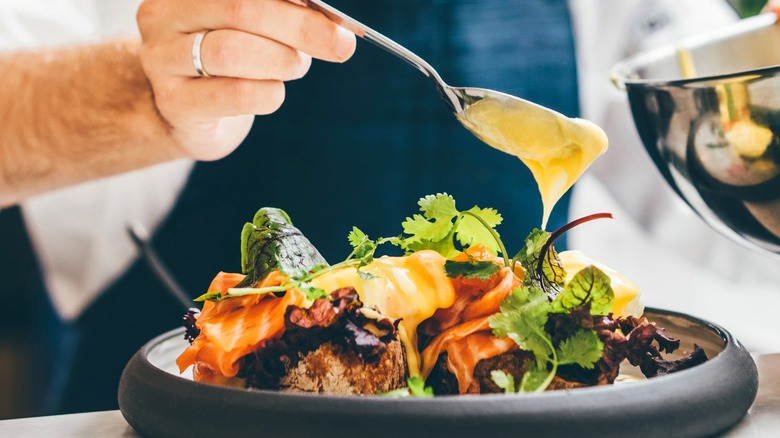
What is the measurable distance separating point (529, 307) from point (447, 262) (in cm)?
16

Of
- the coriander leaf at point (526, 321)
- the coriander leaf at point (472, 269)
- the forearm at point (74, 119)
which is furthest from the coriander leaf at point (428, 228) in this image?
the forearm at point (74, 119)

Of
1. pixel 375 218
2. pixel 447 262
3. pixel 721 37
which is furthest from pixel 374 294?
pixel 375 218

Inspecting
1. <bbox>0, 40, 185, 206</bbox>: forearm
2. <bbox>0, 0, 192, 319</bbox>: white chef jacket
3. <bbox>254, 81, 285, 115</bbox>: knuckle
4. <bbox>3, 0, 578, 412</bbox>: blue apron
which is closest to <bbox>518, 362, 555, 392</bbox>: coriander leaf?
<bbox>254, 81, 285, 115</bbox>: knuckle

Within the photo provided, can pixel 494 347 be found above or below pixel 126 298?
above

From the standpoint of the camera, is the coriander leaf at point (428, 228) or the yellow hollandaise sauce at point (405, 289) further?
the coriander leaf at point (428, 228)

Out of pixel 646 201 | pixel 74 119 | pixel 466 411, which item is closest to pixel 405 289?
pixel 466 411

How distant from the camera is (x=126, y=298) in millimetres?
2744

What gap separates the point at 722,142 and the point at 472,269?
0.47m

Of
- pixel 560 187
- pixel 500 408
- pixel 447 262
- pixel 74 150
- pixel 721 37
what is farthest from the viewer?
pixel 74 150

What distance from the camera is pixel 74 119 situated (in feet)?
6.97

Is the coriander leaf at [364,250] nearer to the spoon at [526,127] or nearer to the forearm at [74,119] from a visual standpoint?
the spoon at [526,127]

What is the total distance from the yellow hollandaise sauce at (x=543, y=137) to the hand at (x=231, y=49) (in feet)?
0.88

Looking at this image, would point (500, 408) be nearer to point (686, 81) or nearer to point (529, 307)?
point (529, 307)

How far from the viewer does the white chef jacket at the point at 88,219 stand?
2746mm
